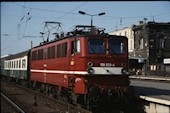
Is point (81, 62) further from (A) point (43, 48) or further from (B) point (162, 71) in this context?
(B) point (162, 71)

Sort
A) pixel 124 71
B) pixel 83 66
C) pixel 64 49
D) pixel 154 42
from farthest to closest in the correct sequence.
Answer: pixel 154 42, pixel 64 49, pixel 124 71, pixel 83 66

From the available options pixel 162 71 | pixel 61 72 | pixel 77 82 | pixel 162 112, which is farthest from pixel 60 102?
pixel 162 71

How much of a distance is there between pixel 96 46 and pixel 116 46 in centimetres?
101

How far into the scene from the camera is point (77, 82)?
15.2 metres

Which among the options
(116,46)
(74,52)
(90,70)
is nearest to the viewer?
(90,70)

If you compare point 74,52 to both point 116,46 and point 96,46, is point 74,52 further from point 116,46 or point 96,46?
point 116,46

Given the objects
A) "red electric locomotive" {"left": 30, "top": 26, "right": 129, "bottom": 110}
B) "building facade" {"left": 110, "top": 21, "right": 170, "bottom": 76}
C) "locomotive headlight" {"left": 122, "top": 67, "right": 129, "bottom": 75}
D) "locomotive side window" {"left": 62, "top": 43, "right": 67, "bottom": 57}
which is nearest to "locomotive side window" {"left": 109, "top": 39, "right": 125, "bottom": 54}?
"red electric locomotive" {"left": 30, "top": 26, "right": 129, "bottom": 110}

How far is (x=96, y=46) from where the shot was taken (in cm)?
1537

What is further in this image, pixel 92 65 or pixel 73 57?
pixel 73 57

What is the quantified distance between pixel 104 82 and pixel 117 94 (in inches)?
30.3

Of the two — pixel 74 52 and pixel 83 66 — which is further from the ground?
pixel 74 52

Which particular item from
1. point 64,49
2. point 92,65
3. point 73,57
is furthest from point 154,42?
point 92,65

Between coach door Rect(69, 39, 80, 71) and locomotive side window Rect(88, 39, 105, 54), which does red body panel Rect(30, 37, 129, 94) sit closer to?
coach door Rect(69, 39, 80, 71)

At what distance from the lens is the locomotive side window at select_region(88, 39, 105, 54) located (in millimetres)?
15147
